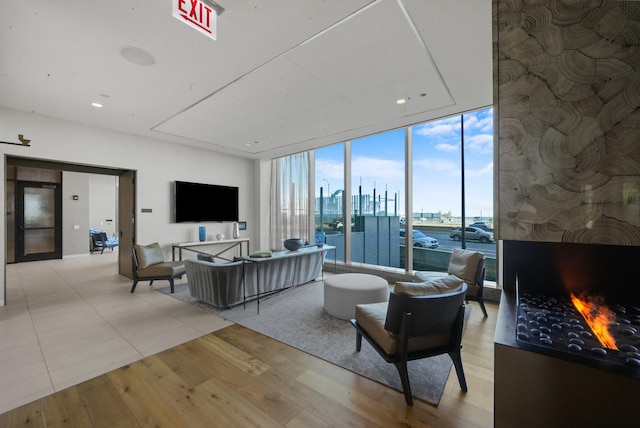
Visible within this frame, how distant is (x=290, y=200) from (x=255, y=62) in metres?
4.07

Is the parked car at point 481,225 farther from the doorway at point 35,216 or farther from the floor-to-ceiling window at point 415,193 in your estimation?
the doorway at point 35,216

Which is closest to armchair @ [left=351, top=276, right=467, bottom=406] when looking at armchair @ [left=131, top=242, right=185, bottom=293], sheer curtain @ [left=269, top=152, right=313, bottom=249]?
armchair @ [left=131, top=242, right=185, bottom=293]

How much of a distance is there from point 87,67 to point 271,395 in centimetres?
344

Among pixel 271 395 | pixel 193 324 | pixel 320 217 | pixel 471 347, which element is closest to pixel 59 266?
pixel 193 324

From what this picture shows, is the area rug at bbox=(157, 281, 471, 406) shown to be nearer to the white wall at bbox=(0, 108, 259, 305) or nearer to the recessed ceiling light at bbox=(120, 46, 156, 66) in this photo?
the white wall at bbox=(0, 108, 259, 305)

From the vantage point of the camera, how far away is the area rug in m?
1.94

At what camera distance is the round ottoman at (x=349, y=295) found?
3020mm

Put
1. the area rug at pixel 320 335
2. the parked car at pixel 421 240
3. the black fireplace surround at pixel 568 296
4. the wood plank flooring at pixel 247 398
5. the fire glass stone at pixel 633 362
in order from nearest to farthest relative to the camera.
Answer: the fire glass stone at pixel 633 362, the black fireplace surround at pixel 568 296, the wood plank flooring at pixel 247 398, the area rug at pixel 320 335, the parked car at pixel 421 240

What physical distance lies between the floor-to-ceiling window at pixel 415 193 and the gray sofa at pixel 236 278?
186cm

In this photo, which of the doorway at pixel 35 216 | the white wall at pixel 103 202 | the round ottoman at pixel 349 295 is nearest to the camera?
the round ottoman at pixel 349 295

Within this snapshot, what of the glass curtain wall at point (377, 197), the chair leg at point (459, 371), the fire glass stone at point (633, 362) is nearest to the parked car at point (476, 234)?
the glass curtain wall at point (377, 197)

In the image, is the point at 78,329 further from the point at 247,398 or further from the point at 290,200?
the point at 290,200

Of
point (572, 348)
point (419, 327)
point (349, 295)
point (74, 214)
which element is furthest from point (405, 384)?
point (74, 214)

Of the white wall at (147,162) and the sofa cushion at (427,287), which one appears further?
the white wall at (147,162)
